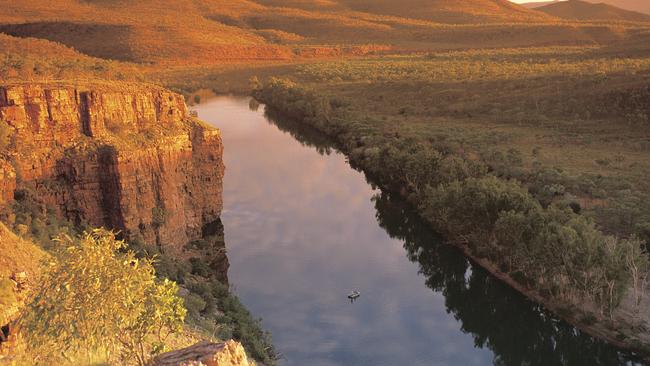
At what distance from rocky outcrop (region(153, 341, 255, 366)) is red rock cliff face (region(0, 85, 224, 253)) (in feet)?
49.2

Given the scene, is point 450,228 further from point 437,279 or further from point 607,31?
point 607,31

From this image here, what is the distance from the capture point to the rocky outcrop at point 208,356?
1229 cm

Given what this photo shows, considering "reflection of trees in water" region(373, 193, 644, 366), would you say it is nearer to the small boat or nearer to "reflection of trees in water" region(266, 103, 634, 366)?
"reflection of trees in water" region(266, 103, 634, 366)

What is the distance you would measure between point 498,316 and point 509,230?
14.1 ft

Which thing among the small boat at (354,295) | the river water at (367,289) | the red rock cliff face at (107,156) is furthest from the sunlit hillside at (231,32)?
the small boat at (354,295)

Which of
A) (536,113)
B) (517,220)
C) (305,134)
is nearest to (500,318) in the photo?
(517,220)

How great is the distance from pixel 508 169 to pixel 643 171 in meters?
10.7

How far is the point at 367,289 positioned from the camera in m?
31.9

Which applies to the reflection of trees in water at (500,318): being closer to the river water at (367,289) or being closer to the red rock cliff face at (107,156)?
the river water at (367,289)

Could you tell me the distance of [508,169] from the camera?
46.6m

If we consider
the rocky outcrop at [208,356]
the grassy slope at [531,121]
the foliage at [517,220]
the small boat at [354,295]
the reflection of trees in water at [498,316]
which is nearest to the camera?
the rocky outcrop at [208,356]

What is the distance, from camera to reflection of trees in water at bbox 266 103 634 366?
26.3m

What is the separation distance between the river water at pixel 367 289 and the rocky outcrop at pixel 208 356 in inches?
488

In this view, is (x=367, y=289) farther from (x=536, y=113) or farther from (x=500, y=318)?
(x=536, y=113)
